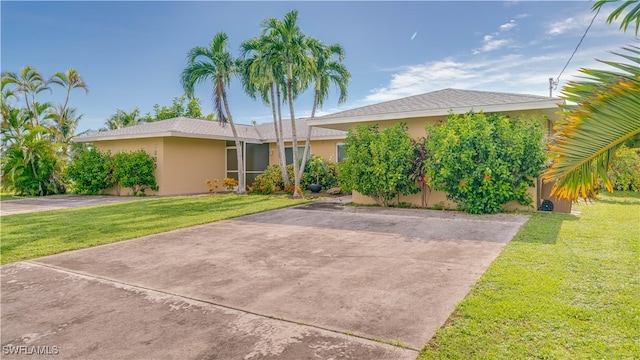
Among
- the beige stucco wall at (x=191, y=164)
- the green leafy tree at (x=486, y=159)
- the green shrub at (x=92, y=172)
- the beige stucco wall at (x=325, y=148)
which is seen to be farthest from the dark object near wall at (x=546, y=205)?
the green shrub at (x=92, y=172)

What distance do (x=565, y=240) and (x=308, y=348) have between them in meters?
5.35

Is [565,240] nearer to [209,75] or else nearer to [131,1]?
[209,75]

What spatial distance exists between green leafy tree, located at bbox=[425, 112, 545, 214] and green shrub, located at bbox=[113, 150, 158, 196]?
12.6m

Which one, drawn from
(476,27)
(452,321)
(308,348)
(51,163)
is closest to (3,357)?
(308,348)

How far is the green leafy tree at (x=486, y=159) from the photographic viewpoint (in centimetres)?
866

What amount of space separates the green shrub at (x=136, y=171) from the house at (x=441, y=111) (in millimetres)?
8423

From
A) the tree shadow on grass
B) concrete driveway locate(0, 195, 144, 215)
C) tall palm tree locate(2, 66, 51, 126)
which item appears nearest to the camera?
the tree shadow on grass

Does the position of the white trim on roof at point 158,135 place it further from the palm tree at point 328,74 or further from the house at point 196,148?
the palm tree at point 328,74

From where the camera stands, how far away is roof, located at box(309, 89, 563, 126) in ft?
29.1

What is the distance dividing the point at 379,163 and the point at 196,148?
10726mm

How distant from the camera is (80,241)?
6484 mm

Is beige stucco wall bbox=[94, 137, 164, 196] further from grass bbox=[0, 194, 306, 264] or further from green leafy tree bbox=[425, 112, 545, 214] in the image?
green leafy tree bbox=[425, 112, 545, 214]

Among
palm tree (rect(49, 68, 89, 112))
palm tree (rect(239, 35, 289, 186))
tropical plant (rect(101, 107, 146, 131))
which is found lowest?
palm tree (rect(239, 35, 289, 186))

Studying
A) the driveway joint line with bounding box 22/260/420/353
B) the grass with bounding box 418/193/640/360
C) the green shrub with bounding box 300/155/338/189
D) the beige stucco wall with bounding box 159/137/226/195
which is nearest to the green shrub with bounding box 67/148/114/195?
the beige stucco wall with bounding box 159/137/226/195
